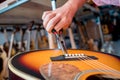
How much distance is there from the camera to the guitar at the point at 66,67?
18.2 inches

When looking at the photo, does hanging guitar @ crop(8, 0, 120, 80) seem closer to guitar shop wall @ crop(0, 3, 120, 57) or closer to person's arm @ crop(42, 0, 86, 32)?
person's arm @ crop(42, 0, 86, 32)

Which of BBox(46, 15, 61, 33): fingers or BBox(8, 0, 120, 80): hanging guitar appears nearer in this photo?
BBox(8, 0, 120, 80): hanging guitar

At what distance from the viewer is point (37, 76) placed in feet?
1.44

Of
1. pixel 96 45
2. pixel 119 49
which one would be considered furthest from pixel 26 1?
pixel 119 49

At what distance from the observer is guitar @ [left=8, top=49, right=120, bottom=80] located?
46 cm

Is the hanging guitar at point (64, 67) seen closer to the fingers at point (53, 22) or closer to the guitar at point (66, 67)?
the guitar at point (66, 67)

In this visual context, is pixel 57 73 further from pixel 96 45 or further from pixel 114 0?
pixel 96 45

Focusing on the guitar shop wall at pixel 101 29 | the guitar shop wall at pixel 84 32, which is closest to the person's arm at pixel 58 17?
the guitar shop wall at pixel 84 32

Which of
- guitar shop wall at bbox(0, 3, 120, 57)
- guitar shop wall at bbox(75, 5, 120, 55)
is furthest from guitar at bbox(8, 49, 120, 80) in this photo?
guitar shop wall at bbox(75, 5, 120, 55)

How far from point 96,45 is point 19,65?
1.99 m

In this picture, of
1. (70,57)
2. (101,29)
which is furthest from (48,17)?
(101,29)

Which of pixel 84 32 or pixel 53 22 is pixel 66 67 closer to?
pixel 53 22

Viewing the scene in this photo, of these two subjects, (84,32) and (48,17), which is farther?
(84,32)

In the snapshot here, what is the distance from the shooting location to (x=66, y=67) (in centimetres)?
55
